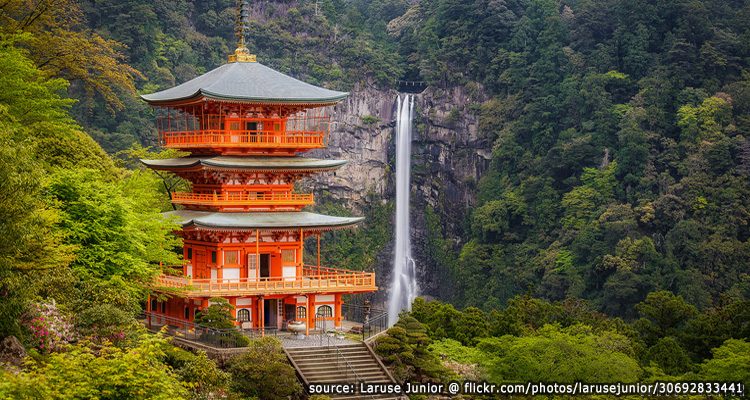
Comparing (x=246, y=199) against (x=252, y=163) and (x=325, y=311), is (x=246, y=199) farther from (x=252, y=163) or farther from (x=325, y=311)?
(x=325, y=311)

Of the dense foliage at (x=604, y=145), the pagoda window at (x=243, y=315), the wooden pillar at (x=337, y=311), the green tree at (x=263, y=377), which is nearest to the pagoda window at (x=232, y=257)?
the pagoda window at (x=243, y=315)

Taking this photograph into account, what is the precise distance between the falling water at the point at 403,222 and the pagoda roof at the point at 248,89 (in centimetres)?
4296

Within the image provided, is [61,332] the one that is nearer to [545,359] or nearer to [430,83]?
[545,359]

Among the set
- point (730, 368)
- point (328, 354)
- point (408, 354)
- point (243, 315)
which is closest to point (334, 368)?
point (328, 354)

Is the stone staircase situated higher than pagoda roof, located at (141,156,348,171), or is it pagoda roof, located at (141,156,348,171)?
pagoda roof, located at (141,156,348,171)

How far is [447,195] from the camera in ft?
303

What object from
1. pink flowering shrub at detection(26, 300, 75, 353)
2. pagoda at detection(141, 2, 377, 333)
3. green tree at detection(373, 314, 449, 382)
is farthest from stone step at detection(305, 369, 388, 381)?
pink flowering shrub at detection(26, 300, 75, 353)

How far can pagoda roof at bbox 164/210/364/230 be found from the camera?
41.5 metres

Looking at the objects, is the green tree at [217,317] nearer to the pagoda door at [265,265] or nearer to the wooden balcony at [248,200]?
the pagoda door at [265,265]

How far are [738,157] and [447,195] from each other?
81.9 feet

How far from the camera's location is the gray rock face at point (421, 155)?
91750 millimetres

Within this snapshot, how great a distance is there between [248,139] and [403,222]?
4768cm

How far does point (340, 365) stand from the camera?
38.0m

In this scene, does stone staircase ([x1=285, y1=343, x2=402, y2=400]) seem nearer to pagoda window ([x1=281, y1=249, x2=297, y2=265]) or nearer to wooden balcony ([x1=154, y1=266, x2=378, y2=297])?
wooden balcony ([x1=154, y1=266, x2=378, y2=297])
